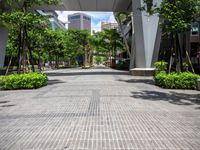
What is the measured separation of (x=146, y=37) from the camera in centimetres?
2752

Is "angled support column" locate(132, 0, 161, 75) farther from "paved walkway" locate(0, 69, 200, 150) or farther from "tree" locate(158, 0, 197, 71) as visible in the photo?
"paved walkway" locate(0, 69, 200, 150)

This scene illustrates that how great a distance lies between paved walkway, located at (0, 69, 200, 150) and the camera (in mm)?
6479

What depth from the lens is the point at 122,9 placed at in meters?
39.9

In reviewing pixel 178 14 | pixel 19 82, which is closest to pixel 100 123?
pixel 19 82

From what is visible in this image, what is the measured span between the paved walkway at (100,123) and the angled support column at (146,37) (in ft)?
48.8

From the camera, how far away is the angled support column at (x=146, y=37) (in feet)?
90.3

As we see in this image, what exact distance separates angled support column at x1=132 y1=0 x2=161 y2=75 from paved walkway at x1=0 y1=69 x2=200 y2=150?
14877 millimetres

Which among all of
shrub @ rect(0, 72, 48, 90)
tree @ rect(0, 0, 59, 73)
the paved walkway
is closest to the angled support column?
tree @ rect(0, 0, 59, 73)

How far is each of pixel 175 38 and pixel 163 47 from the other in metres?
28.0

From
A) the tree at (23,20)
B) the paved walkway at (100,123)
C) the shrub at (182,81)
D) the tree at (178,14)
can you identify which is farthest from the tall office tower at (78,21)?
the paved walkway at (100,123)

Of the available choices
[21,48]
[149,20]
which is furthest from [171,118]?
[149,20]

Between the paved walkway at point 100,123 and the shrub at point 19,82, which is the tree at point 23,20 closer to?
the shrub at point 19,82

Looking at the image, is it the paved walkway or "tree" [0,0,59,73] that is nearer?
the paved walkway

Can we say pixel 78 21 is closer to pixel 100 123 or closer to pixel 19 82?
pixel 19 82
